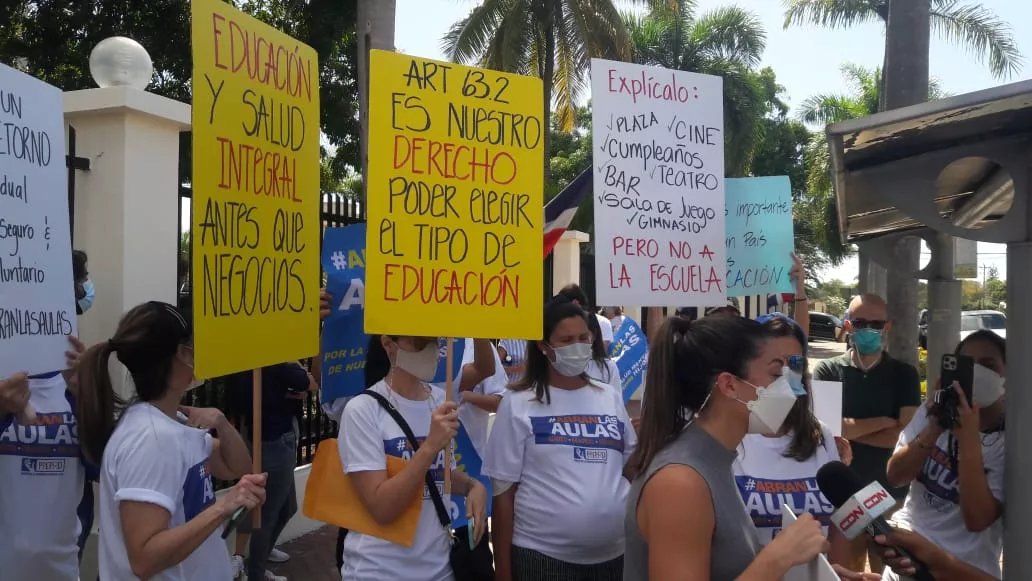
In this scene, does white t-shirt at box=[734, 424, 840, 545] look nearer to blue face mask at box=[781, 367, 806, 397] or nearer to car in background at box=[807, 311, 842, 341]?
blue face mask at box=[781, 367, 806, 397]

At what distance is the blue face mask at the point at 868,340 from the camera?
14.7 ft

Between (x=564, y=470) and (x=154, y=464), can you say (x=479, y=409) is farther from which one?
(x=154, y=464)

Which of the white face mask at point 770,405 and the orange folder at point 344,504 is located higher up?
the white face mask at point 770,405

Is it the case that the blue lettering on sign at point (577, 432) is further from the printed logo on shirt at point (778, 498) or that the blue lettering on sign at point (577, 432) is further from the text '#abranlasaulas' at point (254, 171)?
the text '#abranlasaulas' at point (254, 171)

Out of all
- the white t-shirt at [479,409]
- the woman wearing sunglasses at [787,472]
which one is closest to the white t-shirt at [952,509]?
the woman wearing sunglasses at [787,472]

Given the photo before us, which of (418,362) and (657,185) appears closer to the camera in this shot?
(418,362)

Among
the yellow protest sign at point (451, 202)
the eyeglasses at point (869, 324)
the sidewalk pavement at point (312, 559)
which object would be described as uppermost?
the yellow protest sign at point (451, 202)

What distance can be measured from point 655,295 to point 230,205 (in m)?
2.25

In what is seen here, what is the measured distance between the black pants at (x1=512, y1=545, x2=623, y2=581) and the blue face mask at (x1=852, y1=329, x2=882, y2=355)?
2.13m

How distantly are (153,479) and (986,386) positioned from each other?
3143 mm

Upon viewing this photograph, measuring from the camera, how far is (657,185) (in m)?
4.34

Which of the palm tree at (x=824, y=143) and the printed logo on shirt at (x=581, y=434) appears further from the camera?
the palm tree at (x=824, y=143)

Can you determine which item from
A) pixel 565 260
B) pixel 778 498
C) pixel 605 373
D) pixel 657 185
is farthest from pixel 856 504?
pixel 565 260

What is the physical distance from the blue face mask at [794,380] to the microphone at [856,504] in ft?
0.70
